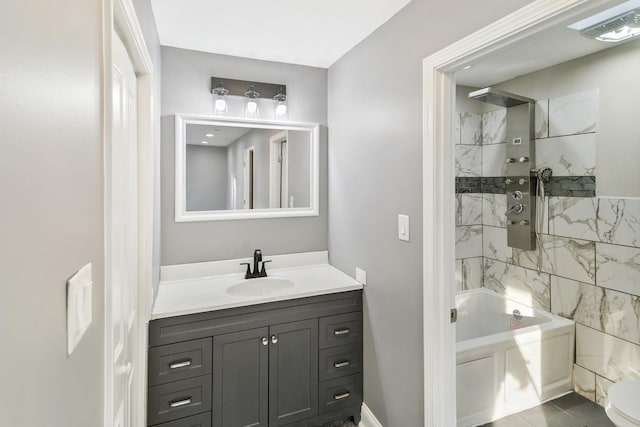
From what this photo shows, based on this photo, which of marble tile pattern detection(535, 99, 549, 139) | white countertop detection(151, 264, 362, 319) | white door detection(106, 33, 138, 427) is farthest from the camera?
marble tile pattern detection(535, 99, 549, 139)

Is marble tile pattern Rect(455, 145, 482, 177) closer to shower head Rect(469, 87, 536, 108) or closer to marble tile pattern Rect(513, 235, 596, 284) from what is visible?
shower head Rect(469, 87, 536, 108)

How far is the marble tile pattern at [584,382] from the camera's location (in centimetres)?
245

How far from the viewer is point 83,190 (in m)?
0.65

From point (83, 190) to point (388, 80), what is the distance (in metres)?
1.65

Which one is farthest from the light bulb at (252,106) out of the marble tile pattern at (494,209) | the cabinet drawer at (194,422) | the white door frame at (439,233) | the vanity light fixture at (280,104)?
the marble tile pattern at (494,209)

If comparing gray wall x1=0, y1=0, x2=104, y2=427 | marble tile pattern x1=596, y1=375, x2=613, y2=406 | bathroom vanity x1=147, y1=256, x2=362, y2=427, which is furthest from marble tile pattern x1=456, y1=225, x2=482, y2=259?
gray wall x1=0, y1=0, x2=104, y2=427

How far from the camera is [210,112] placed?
7.89ft

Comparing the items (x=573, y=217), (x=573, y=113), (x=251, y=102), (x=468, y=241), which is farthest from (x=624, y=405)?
(x=251, y=102)

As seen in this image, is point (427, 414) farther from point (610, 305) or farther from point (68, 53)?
point (68, 53)

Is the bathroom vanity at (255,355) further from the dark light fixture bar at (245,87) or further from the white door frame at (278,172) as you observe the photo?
the dark light fixture bar at (245,87)

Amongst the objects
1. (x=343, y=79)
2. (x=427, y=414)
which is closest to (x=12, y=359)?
(x=427, y=414)

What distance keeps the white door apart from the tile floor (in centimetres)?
220

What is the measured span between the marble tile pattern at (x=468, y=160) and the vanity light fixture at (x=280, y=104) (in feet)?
5.48

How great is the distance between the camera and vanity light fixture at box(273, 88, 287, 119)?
2.55 m
